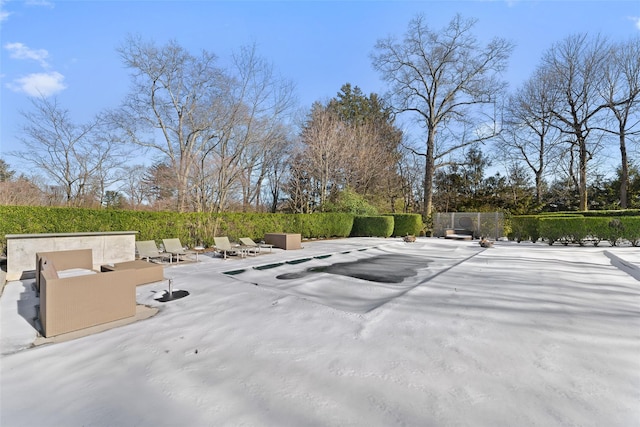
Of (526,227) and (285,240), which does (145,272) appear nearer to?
(285,240)

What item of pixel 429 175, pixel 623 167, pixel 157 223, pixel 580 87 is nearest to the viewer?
pixel 157 223

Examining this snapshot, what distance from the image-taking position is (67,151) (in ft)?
50.9

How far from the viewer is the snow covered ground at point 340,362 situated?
192 cm

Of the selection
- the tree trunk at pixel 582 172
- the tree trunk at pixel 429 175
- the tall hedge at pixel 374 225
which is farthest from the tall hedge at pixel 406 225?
the tree trunk at pixel 582 172

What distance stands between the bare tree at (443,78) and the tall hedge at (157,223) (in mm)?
12386

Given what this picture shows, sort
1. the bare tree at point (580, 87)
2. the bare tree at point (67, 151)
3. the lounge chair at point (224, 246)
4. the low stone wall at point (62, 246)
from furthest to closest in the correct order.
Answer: the bare tree at point (580, 87) < the bare tree at point (67, 151) < the lounge chair at point (224, 246) < the low stone wall at point (62, 246)

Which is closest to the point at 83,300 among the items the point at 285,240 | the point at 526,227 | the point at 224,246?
the point at 224,246

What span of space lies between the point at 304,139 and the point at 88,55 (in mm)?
12898

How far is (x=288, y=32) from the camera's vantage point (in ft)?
34.7

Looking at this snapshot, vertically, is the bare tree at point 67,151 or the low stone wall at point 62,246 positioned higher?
the bare tree at point 67,151

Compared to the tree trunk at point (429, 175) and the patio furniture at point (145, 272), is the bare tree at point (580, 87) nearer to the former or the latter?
the tree trunk at point (429, 175)

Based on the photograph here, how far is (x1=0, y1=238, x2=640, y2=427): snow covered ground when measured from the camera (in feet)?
6.31

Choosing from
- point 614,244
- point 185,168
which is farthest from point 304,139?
point 614,244

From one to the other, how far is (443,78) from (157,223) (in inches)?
910
